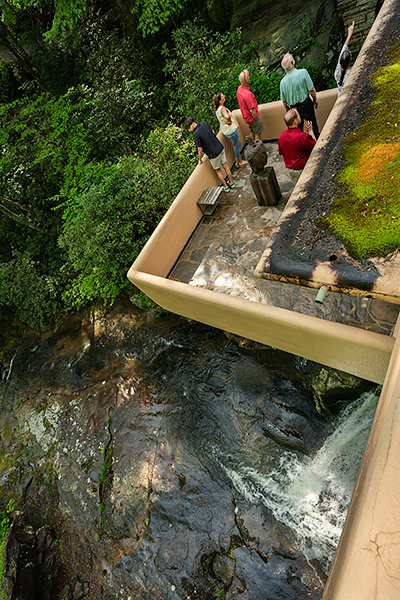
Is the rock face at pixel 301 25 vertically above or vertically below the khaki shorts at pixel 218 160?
above

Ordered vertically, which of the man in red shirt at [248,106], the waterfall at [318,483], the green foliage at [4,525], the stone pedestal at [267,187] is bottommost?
the waterfall at [318,483]

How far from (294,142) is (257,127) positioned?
210 centimetres

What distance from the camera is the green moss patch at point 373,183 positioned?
2.79m

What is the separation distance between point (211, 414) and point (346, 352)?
3716 millimetres

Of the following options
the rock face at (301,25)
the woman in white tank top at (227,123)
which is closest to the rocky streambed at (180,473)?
the woman in white tank top at (227,123)

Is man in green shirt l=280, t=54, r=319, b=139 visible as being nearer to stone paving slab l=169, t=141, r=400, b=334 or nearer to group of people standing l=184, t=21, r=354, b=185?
group of people standing l=184, t=21, r=354, b=185

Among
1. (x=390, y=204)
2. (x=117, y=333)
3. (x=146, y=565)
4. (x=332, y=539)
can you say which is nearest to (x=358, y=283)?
(x=390, y=204)

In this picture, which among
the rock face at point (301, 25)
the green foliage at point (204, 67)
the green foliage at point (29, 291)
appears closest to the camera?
the rock face at point (301, 25)

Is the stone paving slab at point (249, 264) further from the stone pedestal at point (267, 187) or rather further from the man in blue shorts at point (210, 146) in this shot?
the man in blue shorts at point (210, 146)

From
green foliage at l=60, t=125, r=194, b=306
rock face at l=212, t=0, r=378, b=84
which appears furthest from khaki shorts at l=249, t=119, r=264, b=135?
rock face at l=212, t=0, r=378, b=84

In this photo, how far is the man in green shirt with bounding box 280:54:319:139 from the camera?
5469 mm

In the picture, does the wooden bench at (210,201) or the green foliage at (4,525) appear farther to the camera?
the green foliage at (4,525)

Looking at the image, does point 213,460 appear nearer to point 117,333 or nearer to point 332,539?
point 332,539

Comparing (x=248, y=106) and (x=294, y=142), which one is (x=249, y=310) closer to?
(x=294, y=142)
